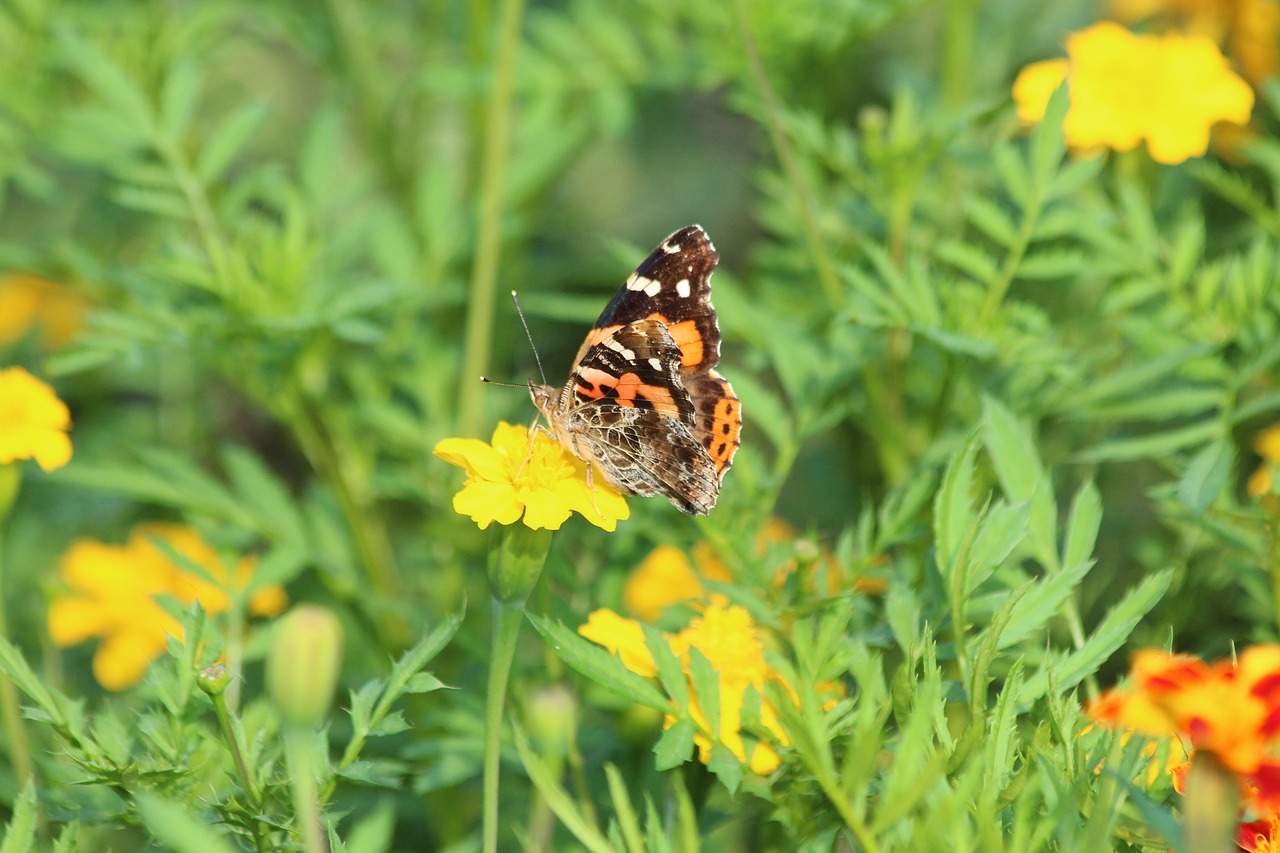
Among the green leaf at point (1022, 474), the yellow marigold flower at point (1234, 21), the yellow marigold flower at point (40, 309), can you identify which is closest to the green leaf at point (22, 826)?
the green leaf at point (1022, 474)

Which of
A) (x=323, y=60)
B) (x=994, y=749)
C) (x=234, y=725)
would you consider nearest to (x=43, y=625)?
(x=234, y=725)

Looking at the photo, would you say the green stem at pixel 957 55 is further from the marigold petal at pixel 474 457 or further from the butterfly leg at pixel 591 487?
the marigold petal at pixel 474 457

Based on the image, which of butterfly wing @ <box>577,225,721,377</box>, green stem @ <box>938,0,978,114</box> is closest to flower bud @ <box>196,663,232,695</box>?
butterfly wing @ <box>577,225,721,377</box>

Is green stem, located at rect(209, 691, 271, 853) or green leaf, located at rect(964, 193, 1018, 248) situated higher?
green leaf, located at rect(964, 193, 1018, 248)

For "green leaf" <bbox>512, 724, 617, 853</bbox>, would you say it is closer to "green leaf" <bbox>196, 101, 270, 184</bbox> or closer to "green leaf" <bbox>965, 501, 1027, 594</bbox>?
"green leaf" <bbox>965, 501, 1027, 594</bbox>

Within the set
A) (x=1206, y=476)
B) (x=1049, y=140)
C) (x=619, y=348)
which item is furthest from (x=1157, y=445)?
(x=619, y=348)

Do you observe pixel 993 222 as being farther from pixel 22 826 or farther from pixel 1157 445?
pixel 22 826
